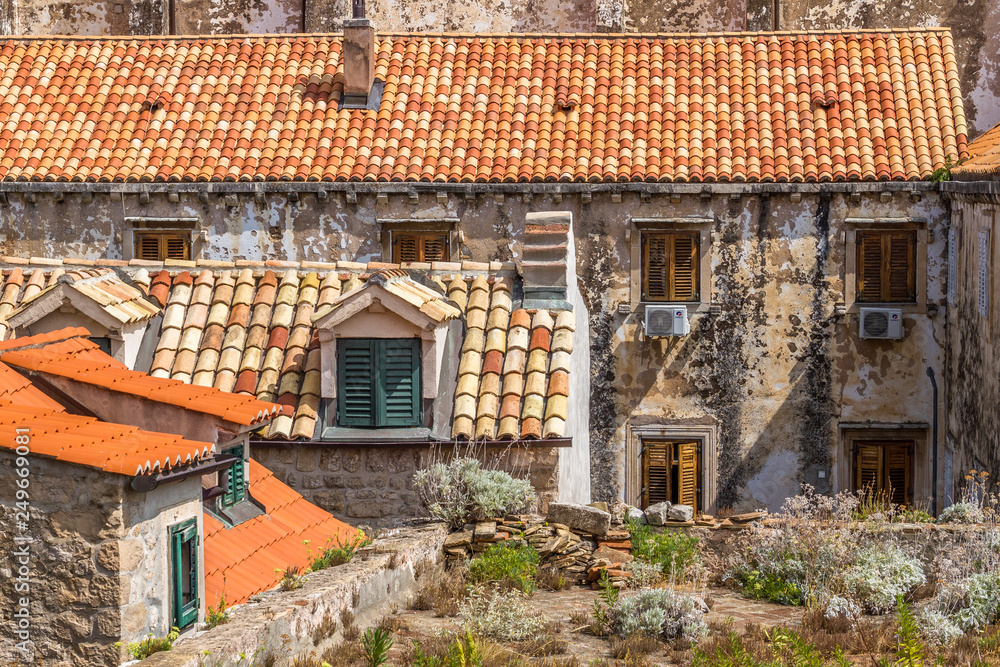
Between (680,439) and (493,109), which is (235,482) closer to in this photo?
(680,439)

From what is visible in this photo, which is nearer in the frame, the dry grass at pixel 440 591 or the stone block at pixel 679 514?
the dry grass at pixel 440 591

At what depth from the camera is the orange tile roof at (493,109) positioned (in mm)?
18016

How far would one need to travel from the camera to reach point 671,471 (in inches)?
712

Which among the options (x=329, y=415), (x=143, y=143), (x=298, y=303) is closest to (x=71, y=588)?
(x=329, y=415)

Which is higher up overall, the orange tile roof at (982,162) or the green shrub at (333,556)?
the orange tile roof at (982,162)

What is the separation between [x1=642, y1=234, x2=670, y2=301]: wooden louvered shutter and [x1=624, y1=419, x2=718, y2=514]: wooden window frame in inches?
76.2

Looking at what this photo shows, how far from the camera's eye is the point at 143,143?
1886cm

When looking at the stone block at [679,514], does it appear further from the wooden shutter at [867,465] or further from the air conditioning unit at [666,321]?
the wooden shutter at [867,465]

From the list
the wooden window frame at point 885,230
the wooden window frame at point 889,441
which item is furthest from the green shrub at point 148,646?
the wooden window frame at point 885,230

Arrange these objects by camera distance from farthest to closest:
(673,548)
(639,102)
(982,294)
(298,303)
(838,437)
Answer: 1. (639,102)
2. (838,437)
3. (982,294)
4. (298,303)
5. (673,548)

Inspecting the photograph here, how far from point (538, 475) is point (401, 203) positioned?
6804mm

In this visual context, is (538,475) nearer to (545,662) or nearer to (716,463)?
(545,662)

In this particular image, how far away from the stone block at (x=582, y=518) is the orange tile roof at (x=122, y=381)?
3159 mm

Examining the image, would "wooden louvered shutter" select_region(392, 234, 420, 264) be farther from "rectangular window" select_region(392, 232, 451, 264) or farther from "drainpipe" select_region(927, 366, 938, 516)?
"drainpipe" select_region(927, 366, 938, 516)
